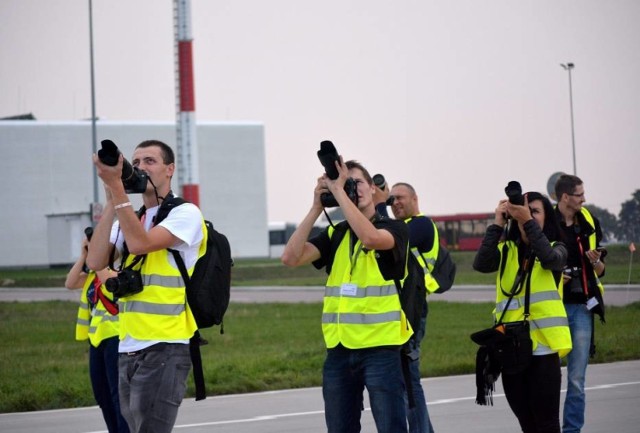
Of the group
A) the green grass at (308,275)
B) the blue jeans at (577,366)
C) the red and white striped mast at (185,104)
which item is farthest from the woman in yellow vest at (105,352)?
the red and white striped mast at (185,104)

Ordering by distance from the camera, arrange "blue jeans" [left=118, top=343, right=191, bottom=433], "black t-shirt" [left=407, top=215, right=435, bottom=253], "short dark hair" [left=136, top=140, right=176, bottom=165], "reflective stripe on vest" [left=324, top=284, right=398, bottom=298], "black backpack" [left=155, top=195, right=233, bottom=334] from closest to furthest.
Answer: "blue jeans" [left=118, top=343, right=191, bottom=433] < "black backpack" [left=155, top=195, right=233, bottom=334] < "short dark hair" [left=136, top=140, right=176, bottom=165] < "reflective stripe on vest" [left=324, top=284, right=398, bottom=298] < "black t-shirt" [left=407, top=215, right=435, bottom=253]

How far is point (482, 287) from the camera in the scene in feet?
129

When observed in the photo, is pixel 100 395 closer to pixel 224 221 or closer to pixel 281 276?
pixel 281 276

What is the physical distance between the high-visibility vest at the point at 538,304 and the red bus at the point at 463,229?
224 ft

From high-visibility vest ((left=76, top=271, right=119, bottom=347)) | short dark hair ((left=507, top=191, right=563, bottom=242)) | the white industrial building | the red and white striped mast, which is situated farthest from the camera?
the white industrial building

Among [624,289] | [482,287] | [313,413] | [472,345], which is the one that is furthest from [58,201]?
[313,413]

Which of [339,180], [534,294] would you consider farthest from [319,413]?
[339,180]

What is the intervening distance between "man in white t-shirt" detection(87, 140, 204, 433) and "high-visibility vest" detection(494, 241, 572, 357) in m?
2.42

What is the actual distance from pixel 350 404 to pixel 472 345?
12.1m

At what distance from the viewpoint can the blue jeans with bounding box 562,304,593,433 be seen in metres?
9.31

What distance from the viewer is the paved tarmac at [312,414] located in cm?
1113

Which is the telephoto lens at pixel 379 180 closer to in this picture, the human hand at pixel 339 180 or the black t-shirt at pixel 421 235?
the black t-shirt at pixel 421 235

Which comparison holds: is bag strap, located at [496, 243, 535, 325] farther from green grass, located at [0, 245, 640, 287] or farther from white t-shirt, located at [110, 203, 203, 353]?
green grass, located at [0, 245, 640, 287]

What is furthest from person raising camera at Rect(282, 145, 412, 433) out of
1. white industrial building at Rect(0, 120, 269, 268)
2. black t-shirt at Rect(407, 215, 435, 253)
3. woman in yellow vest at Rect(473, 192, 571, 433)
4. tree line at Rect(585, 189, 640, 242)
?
white industrial building at Rect(0, 120, 269, 268)
